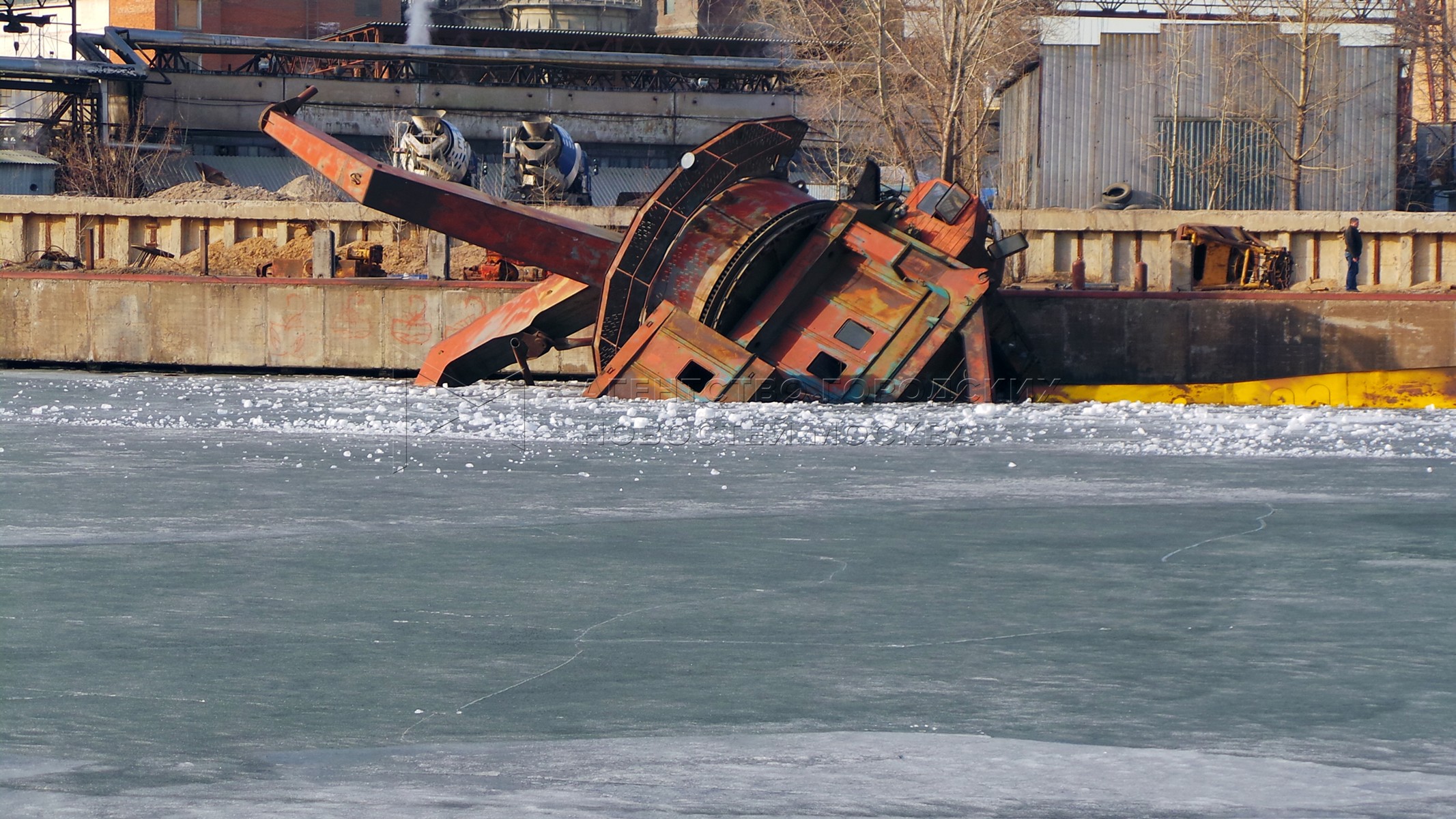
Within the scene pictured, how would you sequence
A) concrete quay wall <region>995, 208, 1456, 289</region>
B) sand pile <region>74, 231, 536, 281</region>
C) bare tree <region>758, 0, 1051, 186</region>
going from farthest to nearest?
bare tree <region>758, 0, 1051, 186</region>, sand pile <region>74, 231, 536, 281</region>, concrete quay wall <region>995, 208, 1456, 289</region>

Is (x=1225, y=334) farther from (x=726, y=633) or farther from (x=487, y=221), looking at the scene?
(x=726, y=633)

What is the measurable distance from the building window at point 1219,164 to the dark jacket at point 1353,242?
10.3m

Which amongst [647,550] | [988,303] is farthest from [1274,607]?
[988,303]

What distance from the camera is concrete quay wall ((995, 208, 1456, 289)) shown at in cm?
2812

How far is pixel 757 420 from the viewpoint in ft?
61.1

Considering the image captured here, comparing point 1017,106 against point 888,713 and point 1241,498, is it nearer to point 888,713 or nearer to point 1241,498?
point 1241,498

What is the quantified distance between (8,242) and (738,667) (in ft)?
96.4

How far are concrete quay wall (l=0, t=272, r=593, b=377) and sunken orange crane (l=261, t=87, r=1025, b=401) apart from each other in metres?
4.75

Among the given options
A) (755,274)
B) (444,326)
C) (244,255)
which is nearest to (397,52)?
(244,255)

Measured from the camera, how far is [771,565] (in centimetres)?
1039

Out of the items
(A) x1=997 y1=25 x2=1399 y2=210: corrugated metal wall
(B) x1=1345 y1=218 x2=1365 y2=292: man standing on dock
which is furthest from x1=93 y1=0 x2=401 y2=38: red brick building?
(B) x1=1345 y1=218 x2=1365 y2=292: man standing on dock

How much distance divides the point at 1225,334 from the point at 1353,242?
424 centimetres

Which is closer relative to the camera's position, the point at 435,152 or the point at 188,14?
the point at 435,152

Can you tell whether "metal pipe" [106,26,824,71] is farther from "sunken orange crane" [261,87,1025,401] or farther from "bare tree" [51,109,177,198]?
"sunken orange crane" [261,87,1025,401]
